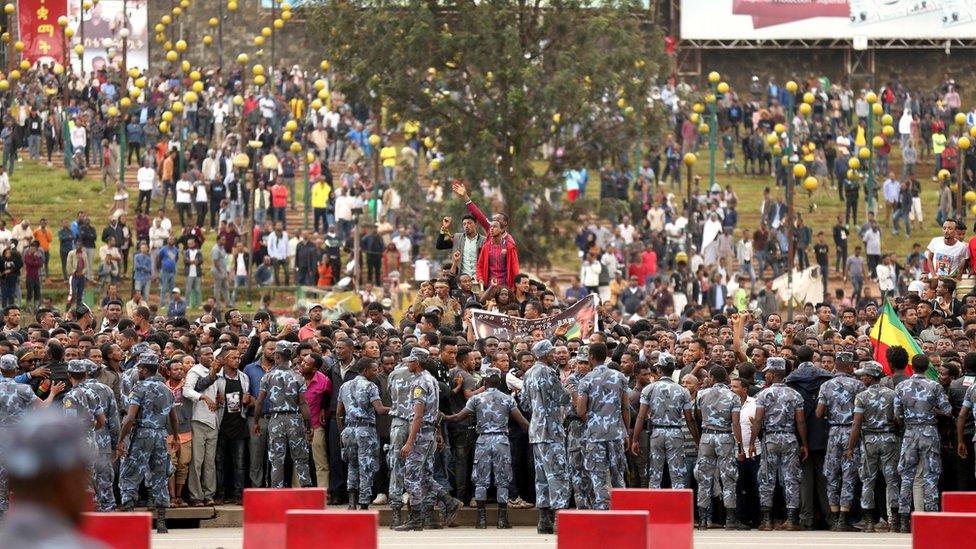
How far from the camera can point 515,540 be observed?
15.1 metres

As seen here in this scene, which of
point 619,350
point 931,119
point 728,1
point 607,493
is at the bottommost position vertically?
point 607,493

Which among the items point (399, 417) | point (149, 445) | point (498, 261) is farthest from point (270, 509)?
point (498, 261)

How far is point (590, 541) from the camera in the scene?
11.4 m

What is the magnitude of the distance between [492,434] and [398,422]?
2.73 ft

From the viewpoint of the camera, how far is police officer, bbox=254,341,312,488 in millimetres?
16438

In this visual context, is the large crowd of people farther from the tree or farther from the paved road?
the tree

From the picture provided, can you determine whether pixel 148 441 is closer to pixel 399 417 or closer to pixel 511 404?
pixel 399 417

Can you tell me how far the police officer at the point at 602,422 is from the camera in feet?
50.5

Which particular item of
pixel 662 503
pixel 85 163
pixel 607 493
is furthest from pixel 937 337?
pixel 85 163

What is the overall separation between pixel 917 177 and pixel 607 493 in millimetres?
32501

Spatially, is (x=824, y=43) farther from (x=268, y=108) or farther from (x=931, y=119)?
(x=268, y=108)

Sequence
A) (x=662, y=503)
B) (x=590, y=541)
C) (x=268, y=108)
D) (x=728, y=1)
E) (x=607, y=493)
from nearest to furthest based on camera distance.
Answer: (x=590, y=541) → (x=662, y=503) → (x=607, y=493) → (x=268, y=108) → (x=728, y=1)

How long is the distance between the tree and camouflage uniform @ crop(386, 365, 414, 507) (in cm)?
1626

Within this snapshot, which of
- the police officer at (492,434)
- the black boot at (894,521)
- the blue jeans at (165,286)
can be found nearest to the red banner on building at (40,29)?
the blue jeans at (165,286)
